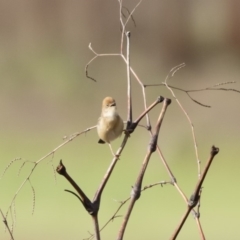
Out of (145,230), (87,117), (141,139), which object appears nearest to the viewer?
(145,230)

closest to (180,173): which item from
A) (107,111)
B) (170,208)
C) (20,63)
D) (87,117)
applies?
(170,208)

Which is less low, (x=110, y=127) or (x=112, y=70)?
(x=112, y=70)

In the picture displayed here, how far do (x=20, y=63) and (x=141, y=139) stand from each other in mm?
780

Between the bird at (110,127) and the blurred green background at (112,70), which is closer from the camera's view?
the bird at (110,127)

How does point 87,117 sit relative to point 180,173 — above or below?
above

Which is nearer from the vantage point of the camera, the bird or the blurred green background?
the bird

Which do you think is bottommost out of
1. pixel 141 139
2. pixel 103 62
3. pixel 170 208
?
pixel 170 208

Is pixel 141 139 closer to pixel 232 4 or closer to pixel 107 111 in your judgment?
pixel 232 4

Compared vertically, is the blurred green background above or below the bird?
above

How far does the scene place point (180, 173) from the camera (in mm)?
2424

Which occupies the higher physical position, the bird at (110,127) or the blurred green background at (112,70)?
the blurred green background at (112,70)

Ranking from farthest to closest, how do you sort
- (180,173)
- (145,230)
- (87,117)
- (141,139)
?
(87,117) < (141,139) < (180,173) < (145,230)

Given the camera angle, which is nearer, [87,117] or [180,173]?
[180,173]

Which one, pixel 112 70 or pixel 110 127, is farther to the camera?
pixel 112 70
